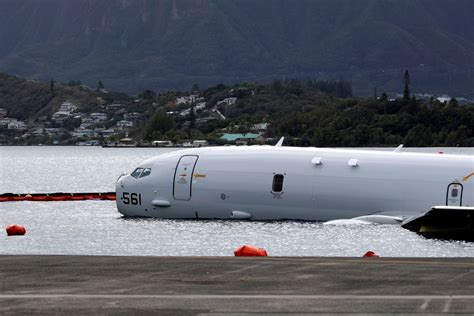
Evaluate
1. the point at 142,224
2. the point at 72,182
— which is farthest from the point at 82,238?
the point at 72,182

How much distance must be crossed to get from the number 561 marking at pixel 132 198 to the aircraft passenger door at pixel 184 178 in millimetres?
2603

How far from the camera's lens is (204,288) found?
22734mm

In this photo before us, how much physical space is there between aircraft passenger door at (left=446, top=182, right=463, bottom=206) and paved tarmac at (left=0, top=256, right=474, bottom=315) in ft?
115

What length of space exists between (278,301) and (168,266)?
581 cm

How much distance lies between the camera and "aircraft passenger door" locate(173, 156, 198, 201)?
69.2 m

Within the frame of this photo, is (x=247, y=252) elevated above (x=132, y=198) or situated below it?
above

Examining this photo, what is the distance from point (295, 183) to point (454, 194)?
902 centimetres

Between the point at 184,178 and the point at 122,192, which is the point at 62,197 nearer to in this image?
the point at 122,192

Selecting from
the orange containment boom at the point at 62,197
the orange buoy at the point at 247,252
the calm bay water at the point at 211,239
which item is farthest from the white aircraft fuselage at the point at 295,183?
the orange containment boom at the point at 62,197

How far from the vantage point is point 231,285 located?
2312cm

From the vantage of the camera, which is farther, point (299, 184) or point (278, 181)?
point (278, 181)

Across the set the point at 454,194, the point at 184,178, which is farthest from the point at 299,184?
the point at 454,194

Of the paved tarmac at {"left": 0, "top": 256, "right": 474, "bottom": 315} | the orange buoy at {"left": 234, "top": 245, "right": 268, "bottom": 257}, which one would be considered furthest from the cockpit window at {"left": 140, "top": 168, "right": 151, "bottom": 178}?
the paved tarmac at {"left": 0, "top": 256, "right": 474, "bottom": 315}

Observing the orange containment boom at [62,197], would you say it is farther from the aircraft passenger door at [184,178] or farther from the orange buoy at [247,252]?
the orange buoy at [247,252]
